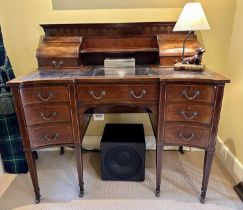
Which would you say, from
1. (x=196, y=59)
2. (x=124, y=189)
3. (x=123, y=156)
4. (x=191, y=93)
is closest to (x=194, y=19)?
(x=196, y=59)

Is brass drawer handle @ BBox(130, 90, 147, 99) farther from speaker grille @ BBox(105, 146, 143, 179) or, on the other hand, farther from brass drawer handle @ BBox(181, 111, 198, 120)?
speaker grille @ BBox(105, 146, 143, 179)

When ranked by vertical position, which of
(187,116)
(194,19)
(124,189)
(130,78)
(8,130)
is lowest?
(124,189)

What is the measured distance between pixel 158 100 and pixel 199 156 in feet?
3.22

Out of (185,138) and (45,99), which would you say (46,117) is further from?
(185,138)

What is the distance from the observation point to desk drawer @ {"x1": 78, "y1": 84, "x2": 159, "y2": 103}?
118 centimetres

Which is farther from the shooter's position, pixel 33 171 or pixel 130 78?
pixel 33 171

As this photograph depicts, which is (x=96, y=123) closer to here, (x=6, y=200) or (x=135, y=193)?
(x=135, y=193)

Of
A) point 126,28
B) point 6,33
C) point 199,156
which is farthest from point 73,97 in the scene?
point 199,156

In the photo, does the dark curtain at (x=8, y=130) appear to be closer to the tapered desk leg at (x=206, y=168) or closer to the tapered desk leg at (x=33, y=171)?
the tapered desk leg at (x=33, y=171)

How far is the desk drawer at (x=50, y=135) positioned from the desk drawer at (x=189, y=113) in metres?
0.63

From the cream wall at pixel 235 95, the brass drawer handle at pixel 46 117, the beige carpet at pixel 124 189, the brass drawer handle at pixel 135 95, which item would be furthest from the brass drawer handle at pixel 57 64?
the cream wall at pixel 235 95

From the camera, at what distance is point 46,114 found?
3.98 ft

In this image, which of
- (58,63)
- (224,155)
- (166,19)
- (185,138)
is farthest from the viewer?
(224,155)

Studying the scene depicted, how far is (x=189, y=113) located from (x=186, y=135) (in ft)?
0.48
